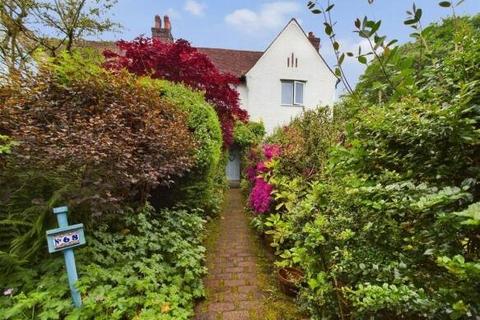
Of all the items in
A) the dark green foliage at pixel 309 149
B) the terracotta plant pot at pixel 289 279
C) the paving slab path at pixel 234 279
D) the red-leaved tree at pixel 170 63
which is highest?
the red-leaved tree at pixel 170 63

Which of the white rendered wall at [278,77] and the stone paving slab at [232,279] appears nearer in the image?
the stone paving slab at [232,279]

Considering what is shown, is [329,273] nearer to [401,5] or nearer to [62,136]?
[401,5]

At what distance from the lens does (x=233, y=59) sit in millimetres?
16281

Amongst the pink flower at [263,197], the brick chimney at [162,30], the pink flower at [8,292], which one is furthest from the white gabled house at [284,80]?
the pink flower at [8,292]

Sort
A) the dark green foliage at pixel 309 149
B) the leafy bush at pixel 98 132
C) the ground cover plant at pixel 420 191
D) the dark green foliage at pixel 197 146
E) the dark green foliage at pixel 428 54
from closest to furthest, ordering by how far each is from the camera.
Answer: the ground cover plant at pixel 420 191 → the dark green foliage at pixel 428 54 → the leafy bush at pixel 98 132 → the dark green foliage at pixel 309 149 → the dark green foliage at pixel 197 146

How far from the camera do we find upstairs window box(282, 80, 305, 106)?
14867mm

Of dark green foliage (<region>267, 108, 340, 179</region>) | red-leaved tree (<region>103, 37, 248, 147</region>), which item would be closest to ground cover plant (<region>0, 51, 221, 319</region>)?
dark green foliage (<region>267, 108, 340, 179</region>)

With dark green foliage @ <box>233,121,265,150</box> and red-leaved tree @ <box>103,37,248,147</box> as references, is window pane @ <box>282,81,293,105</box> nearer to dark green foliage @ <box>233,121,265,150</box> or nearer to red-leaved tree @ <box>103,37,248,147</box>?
dark green foliage @ <box>233,121,265,150</box>

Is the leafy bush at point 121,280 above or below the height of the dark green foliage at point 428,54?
below

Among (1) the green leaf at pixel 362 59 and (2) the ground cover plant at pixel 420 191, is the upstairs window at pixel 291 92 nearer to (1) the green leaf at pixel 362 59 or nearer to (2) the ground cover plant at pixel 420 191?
(2) the ground cover plant at pixel 420 191

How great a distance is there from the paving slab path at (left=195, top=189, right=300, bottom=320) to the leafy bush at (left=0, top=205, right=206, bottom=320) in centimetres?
25

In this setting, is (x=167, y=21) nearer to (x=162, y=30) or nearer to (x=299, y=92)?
(x=162, y=30)

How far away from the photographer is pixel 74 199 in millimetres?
3203

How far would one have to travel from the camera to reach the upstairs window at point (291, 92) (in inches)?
585
